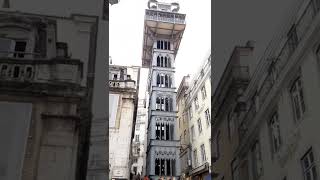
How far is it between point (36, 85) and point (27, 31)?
0.83 meters

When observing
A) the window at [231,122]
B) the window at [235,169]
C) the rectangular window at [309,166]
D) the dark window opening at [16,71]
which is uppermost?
the dark window opening at [16,71]

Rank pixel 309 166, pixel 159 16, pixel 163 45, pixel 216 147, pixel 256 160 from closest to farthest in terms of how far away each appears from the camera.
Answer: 1. pixel 309 166
2. pixel 256 160
3. pixel 216 147
4. pixel 159 16
5. pixel 163 45

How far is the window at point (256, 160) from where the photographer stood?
4.06m

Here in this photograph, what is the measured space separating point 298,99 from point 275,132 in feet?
1.68

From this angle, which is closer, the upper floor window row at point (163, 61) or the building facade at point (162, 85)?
the building facade at point (162, 85)

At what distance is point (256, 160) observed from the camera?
414 centimetres

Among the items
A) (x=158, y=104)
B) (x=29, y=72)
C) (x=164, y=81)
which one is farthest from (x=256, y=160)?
(x=164, y=81)

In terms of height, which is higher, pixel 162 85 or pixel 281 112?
pixel 162 85

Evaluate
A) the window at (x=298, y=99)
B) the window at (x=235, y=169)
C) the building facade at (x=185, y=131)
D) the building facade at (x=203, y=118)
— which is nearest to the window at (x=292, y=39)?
the window at (x=298, y=99)

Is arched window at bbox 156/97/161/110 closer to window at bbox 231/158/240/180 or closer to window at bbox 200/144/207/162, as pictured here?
window at bbox 200/144/207/162

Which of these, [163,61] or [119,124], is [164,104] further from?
[119,124]

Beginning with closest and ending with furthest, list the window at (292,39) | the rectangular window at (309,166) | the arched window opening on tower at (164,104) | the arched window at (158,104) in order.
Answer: the rectangular window at (309,166)
the window at (292,39)
the arched window opening on tower at (164,104)
the arched window at (158,104)

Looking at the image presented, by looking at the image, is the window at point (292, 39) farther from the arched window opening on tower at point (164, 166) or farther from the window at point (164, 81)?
the window at point (164, 81)

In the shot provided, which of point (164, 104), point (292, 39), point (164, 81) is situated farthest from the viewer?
point (164, 81)
